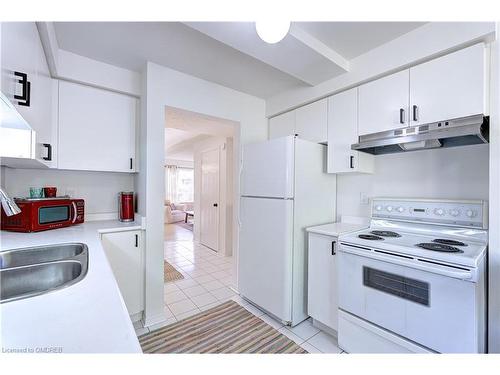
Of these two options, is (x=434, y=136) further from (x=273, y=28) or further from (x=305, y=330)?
(x=305, y=330)

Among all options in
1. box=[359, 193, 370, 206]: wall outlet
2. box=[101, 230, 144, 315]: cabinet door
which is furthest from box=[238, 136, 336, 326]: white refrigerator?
box=[101, 230, 144, 315]: cabinet door

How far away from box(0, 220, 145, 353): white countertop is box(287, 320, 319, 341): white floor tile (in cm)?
168

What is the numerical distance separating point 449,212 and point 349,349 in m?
1.24

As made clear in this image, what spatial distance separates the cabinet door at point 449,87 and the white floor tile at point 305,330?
1854mm

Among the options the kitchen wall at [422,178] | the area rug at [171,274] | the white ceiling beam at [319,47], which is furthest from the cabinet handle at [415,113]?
the area rug at [171,274]

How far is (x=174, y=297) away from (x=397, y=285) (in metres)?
2.22

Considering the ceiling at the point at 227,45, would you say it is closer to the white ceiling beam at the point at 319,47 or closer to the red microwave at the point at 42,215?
the white ceiling beam at the point at 319,47

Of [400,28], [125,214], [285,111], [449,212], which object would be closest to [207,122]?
[285,111]

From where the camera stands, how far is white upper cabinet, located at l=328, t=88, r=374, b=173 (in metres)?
2.04

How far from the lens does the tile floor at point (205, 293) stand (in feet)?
6.26

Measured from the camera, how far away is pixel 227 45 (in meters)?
1.83

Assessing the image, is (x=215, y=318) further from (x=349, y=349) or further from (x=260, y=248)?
(x=349, y=349)

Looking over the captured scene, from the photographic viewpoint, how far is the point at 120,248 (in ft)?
6.45
